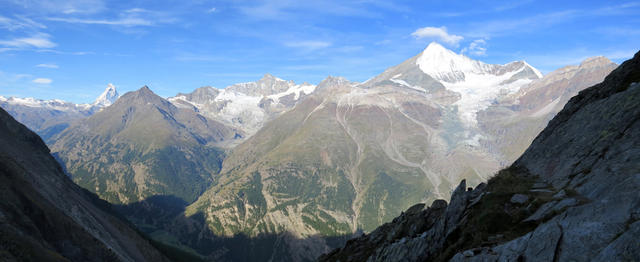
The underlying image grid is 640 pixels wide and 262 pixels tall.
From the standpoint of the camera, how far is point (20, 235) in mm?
65688

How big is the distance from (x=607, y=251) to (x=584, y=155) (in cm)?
1619

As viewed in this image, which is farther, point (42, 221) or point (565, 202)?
point (42, 221)

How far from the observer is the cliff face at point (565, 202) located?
14289mm

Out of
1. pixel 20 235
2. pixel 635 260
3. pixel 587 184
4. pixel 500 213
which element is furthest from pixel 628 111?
pixel 20 235

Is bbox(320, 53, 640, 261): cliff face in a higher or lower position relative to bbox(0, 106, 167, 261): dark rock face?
lower

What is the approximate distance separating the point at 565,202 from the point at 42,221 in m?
111

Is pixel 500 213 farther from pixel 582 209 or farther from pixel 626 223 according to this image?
pixel 626 223

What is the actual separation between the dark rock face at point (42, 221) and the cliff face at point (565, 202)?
71.0 m

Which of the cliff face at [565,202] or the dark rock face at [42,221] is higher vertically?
the dark rock face at [42,221]

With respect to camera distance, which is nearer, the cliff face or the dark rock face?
the cliff face

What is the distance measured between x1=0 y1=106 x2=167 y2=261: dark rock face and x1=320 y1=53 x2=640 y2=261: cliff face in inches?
2795

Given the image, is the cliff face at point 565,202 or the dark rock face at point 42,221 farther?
the dark rock face at point 42,221

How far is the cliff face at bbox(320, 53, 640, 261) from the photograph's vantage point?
1429 centimetres

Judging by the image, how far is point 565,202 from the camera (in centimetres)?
1873
